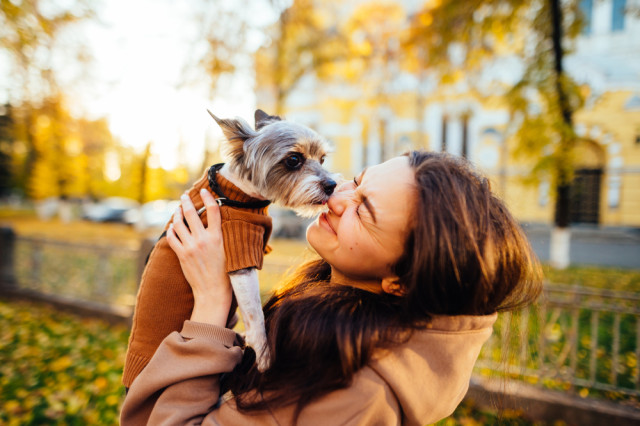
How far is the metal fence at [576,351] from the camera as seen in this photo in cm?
431

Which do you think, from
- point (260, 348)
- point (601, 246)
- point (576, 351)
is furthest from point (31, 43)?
point (601, 246)

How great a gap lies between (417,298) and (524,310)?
5502 mm

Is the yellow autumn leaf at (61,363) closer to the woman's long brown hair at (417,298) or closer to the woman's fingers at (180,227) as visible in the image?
the woman's fingers at (180,227)

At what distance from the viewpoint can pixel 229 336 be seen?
1.45 meters

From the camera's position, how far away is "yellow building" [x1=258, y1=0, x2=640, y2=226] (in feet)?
43.2

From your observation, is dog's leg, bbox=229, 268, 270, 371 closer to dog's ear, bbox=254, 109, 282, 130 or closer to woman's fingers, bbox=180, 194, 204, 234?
woman's fingers, bbox=180, 194, 204, 234

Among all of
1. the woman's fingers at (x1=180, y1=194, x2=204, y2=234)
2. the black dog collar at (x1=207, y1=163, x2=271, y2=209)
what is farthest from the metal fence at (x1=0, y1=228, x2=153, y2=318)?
the woman's fingers at (x1=180, y1=194, x2=204, y2=234)

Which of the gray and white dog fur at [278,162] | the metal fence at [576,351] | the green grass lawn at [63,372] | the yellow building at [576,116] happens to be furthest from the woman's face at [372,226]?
the yellow building at [576,116]

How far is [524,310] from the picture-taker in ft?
18.7

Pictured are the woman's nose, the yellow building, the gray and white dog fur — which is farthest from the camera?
the yellow building

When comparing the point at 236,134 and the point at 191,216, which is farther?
the point at 236,134

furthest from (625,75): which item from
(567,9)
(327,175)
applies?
(327,175)

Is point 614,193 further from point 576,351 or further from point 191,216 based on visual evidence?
point 191,216

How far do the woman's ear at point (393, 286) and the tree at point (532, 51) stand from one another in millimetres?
10580
